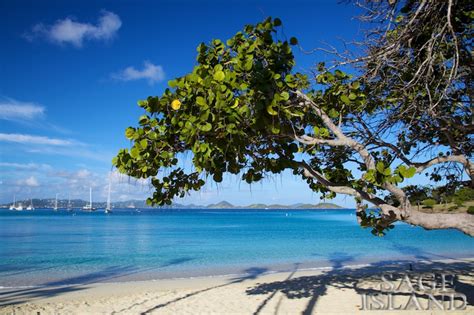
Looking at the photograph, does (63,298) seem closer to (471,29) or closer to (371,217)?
(371,217)

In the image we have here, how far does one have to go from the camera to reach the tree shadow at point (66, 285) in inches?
434

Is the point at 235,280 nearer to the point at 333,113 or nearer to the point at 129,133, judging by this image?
the point at 333,113

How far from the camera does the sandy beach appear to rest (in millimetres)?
8391

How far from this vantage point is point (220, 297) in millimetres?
9953

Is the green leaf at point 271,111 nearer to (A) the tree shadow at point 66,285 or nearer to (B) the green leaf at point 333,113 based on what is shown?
(B) the green leaf at point 333,113

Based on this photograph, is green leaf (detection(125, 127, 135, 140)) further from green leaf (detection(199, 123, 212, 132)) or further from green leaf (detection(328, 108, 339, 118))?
green leaf (detection(328, 108, 339, 118))

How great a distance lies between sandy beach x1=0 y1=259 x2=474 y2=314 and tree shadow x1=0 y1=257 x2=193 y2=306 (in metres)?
0.03

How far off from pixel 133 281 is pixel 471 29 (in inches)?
507

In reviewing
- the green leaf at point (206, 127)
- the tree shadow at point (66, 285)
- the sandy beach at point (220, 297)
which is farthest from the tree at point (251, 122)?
the tree shadow at point (66, 285)

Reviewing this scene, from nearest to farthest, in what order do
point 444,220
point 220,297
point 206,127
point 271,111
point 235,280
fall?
point 206,127, point 271,111, point 444,220, point 220,297, point 235,280

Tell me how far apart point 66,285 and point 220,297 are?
6397mm

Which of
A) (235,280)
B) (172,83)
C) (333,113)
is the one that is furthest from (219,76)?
(235,280)

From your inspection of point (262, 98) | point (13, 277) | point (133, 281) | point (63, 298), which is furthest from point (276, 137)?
point (13, 277)

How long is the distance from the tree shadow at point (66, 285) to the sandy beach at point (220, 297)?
3 cm
